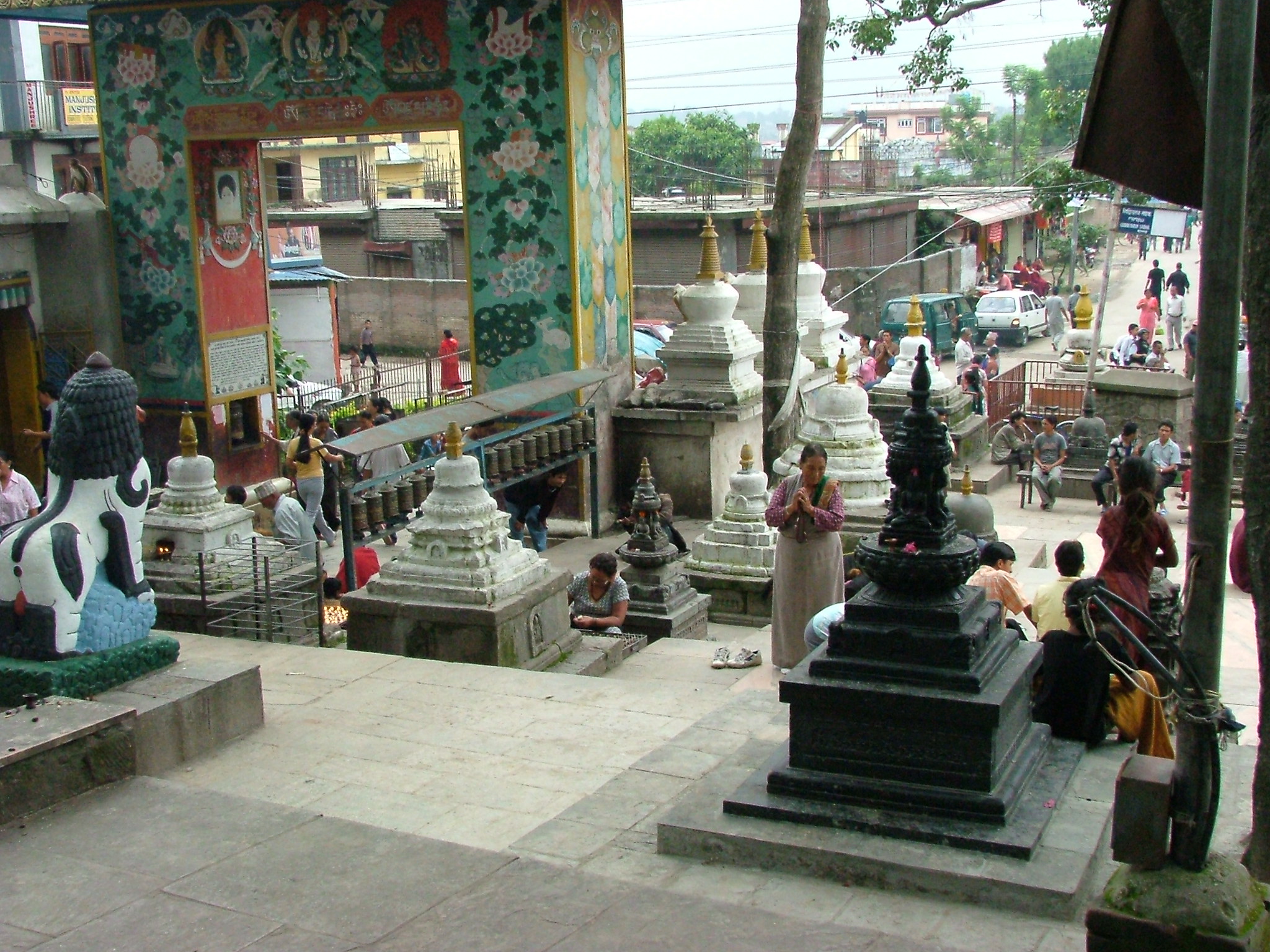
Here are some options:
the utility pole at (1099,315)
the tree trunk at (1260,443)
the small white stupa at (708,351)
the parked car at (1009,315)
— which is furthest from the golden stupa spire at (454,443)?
the parked car at (1009,315)

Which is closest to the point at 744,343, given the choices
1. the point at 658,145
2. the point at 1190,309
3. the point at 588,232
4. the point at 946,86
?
the point at 588,232

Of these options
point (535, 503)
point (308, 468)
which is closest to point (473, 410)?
point (535, 503)

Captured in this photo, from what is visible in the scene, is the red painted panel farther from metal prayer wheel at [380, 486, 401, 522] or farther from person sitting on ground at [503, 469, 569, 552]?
metal prayer wheel at [380, 486, 401, 522]

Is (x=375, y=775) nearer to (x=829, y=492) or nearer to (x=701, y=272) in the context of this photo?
(x=829, y=492)

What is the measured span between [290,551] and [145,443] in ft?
23.5

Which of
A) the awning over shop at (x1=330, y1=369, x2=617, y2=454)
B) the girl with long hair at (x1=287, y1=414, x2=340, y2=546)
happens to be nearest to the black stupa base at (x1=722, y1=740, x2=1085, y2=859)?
the awning over shop at (x1=330, y1=369, x2=617, y2=454)

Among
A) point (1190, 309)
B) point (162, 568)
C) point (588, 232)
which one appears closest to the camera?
point (162, 568)

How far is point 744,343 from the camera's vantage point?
15.2 m

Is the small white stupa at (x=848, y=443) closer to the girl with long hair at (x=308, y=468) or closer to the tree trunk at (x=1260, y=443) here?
the girl with long hair at (x=308, y=468)

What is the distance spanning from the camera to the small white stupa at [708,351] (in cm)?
1485

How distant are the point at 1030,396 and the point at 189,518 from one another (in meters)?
12.8

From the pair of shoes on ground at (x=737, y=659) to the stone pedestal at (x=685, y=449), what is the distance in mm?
5331

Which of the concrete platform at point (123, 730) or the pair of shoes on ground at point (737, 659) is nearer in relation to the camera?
the concrete platform at point (123, 730)

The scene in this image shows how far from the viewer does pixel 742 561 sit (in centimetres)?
1152
